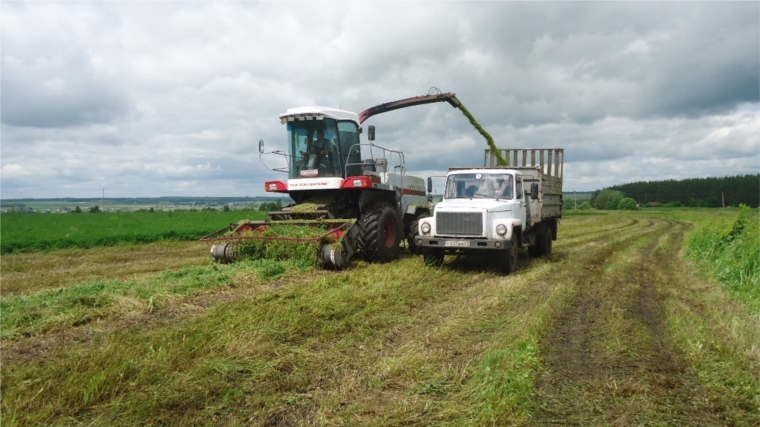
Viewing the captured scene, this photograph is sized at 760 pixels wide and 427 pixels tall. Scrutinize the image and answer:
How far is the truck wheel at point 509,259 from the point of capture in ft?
32.6

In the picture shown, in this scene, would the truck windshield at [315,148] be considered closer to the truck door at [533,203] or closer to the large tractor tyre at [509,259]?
the large tractor tyre at [509,259]

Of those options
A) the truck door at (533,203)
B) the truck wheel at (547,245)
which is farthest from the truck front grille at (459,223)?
the truck wheel at (547,245)

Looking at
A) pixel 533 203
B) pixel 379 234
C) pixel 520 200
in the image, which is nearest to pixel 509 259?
pixel 520 200

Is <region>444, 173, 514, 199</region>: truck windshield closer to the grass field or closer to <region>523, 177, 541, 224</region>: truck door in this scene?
<region>523, 177, 541, 224</region>: truck door

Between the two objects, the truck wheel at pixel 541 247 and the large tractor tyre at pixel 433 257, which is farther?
the truck wheel at pixel 541 247

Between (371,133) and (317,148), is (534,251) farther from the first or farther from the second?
(317,148)

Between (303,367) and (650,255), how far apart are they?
12640 mm

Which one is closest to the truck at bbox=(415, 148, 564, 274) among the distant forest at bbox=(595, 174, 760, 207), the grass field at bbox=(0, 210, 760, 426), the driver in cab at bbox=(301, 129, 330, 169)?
the grass field at bbox=(0, 210, 760, 426)

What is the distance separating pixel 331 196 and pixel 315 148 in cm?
119

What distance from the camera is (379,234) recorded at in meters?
10.5

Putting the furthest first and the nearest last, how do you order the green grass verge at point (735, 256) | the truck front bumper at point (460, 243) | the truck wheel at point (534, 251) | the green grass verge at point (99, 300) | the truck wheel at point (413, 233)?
the truck wheel at point (534, 251) → the truck wheel at point (413, 233) → the truck front bumper at point (460, 243) → the green grass verge at point (735, 256) → the green grass verge at point (99, 300)

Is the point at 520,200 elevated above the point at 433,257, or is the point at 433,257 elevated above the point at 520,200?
the point at 520,200

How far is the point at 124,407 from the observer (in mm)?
3592

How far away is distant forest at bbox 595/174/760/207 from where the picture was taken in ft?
259
